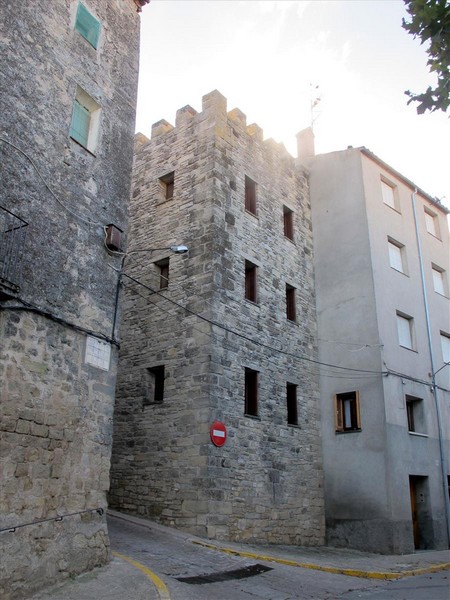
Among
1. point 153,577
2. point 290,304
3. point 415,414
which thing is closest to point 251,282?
point 290,304

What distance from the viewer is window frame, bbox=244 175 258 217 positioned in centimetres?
1502

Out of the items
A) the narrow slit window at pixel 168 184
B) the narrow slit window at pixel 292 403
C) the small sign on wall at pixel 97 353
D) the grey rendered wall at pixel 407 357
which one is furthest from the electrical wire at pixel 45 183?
the grey rendered wall at pixel 407 357

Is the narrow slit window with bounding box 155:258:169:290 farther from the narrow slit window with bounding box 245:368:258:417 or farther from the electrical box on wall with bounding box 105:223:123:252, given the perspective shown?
the electrical box on wall with bounding box 105:223:123:252

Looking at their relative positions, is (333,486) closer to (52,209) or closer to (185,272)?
(185,272)

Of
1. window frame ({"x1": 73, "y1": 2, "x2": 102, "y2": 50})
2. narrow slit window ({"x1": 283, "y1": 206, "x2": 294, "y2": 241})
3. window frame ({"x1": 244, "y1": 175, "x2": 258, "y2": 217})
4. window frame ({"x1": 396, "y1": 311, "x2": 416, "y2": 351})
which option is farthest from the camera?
narrow slit window ({"x1": 283, "y1": 206, "x2": 294, "y2": 241})

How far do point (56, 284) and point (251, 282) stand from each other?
→ 714 cm

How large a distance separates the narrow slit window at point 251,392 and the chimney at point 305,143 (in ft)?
29.2

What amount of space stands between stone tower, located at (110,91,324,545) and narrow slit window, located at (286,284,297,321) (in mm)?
41

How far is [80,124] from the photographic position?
9.16 m

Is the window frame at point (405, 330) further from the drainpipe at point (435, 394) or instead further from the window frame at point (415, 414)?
the window frame at point (415, 414)

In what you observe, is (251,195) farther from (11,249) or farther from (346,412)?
(11,249)

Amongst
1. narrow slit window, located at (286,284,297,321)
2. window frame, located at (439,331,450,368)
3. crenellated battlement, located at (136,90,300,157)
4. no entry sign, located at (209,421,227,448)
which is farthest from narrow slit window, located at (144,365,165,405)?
window frame, located at (439,331,450,368)

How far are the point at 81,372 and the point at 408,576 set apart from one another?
7.03 metres

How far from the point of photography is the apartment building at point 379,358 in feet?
45.0
